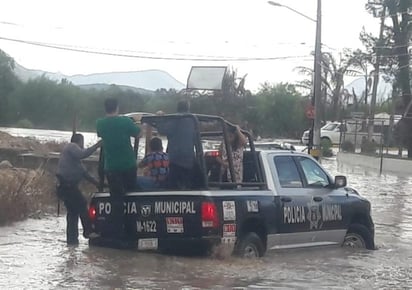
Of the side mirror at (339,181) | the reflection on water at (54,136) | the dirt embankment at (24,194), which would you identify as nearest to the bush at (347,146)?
the reflection on water at (54,136)

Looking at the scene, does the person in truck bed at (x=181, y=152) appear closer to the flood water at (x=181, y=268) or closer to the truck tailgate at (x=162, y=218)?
the truck tailgate at (x=162, y=218)

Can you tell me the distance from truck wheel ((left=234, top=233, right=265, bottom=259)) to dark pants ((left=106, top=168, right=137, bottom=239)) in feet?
4.44

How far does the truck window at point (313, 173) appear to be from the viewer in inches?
495

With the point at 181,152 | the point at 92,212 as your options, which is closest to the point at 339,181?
the point at 181,152

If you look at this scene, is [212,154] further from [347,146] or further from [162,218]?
[347,146]

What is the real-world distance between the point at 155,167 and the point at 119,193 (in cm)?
65

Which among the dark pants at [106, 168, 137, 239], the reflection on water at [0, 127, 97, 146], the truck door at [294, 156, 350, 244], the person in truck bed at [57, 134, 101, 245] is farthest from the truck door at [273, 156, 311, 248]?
the reflection on water at [0, 127, 97, 146]

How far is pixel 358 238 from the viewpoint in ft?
44.3

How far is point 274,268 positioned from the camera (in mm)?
11094

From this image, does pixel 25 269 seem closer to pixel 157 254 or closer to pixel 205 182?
pixel 157 254

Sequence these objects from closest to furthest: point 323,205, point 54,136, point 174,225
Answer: point 174,225 → point 323,205 → point 54,136

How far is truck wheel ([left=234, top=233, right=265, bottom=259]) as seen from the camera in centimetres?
1104

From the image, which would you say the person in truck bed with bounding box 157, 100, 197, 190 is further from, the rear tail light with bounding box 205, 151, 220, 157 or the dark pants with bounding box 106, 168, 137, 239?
the rear tail light with bounding box 205, 151, 220, 157

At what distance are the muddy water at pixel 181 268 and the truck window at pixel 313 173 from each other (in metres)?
0.93
